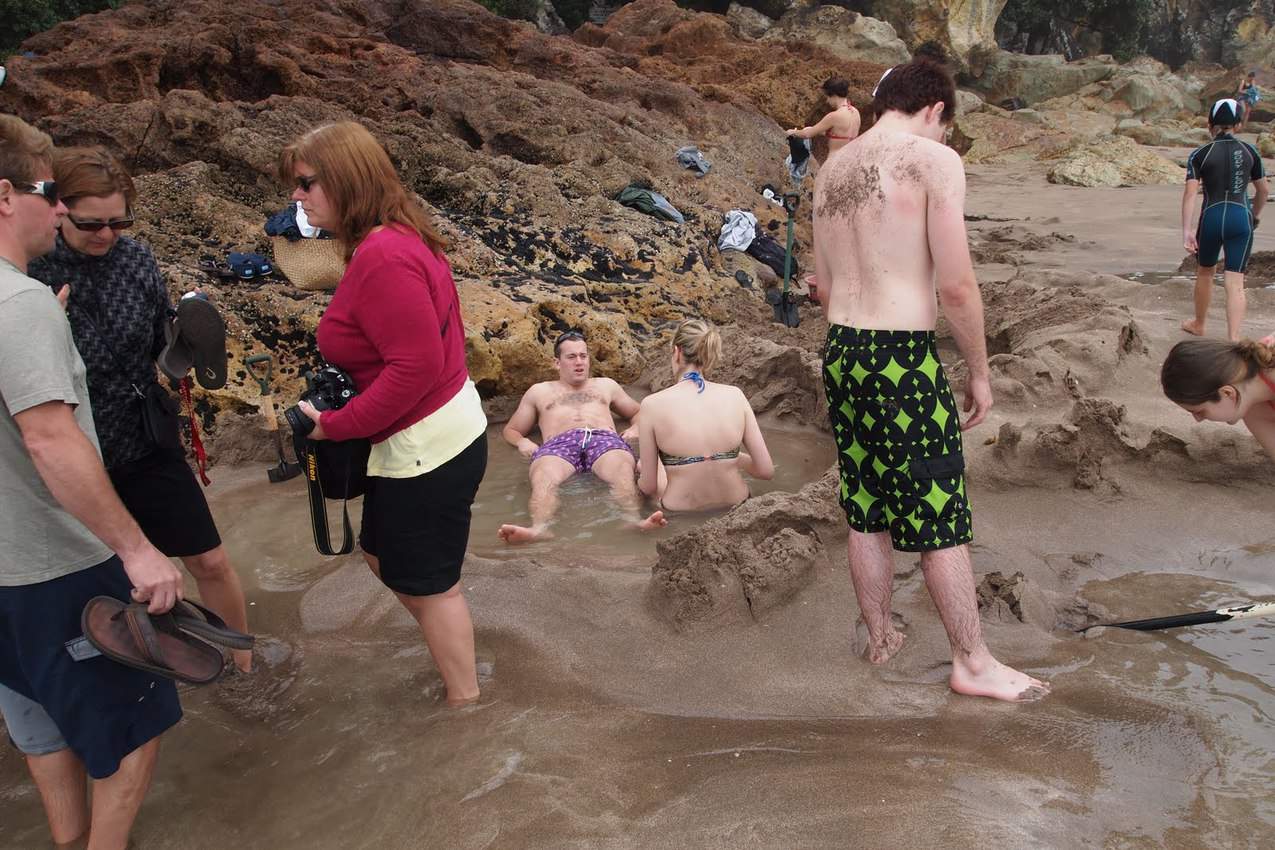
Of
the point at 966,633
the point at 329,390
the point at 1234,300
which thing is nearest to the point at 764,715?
the point at 966,633

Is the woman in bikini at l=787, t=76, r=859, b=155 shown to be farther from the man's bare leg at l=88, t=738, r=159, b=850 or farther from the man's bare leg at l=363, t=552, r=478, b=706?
the man's bare leg at l=88, t=738, r=159, b=850

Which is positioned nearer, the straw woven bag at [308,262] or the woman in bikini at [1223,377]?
the woman in bikini at [1223,377]

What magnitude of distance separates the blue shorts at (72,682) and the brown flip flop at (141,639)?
0.07 meters

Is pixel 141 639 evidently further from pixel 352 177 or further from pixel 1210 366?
pixel 1210 366

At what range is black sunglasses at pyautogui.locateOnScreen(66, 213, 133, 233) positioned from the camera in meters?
2.42

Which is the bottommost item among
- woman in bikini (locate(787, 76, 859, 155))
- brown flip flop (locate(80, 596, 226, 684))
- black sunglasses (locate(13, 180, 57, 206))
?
brown flip flop (locate(80, 596, 226, 684))

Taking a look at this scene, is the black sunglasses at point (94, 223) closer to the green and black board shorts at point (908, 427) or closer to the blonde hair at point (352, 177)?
the blonde hair at point (352, 177)

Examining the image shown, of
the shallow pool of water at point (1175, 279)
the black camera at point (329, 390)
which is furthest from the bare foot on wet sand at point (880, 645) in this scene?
the shallow pool of water at point (1175, 279)

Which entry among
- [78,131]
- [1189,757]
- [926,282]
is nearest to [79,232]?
[926,282]

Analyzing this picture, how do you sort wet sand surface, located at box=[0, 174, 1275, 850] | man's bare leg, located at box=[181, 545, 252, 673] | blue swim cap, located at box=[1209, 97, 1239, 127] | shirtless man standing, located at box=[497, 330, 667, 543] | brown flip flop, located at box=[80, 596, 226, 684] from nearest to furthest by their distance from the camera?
brown flip flop, located at box=[80, 596, 226, 684] < wet sand surface, located at box=[0, 174, 1275, 850] < man's bare leg, located at box=[181, 545, 252, 673] < shirtless man standing, located at box=[497, 330, 667, 543] < blue swim cap, located at box=[1209, 97, 1239, 127]

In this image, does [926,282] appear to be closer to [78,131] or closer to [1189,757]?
[1189,757]

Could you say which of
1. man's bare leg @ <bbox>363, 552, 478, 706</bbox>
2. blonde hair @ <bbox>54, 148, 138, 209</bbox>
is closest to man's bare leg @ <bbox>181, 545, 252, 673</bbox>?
man's bare leg @ <bbox>363, 552, 478, 706</bbox>

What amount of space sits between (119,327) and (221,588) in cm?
92

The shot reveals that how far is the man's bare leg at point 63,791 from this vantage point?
220 centimetres
